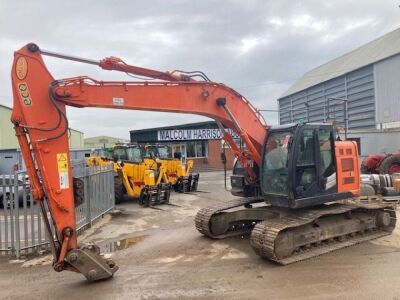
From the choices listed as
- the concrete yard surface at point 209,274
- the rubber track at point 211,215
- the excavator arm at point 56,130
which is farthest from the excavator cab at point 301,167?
the excavator arm at point 56,130

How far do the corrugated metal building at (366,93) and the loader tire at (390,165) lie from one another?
6.93 metres

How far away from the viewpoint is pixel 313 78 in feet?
123

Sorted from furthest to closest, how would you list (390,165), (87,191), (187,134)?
(187,134)
(390,165)
(87,191)

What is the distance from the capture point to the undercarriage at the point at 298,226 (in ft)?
21.9

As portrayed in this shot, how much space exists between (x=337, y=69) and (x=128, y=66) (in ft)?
97.2

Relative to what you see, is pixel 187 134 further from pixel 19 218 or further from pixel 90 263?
pixel 90 263

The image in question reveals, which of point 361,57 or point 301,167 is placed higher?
point 361,57

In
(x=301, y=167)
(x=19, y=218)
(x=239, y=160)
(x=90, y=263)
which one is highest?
(x=239, y=160)

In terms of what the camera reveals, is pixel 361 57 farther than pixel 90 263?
Yes

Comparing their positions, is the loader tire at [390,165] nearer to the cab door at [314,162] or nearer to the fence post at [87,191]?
the cab door at [314,162]

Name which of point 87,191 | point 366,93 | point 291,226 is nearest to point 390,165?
point 291,226

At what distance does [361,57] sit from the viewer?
1219 inches

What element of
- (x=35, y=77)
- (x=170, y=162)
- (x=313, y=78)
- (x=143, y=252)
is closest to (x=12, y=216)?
(x=143, y=252)

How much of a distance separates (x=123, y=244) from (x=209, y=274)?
8.92ft
